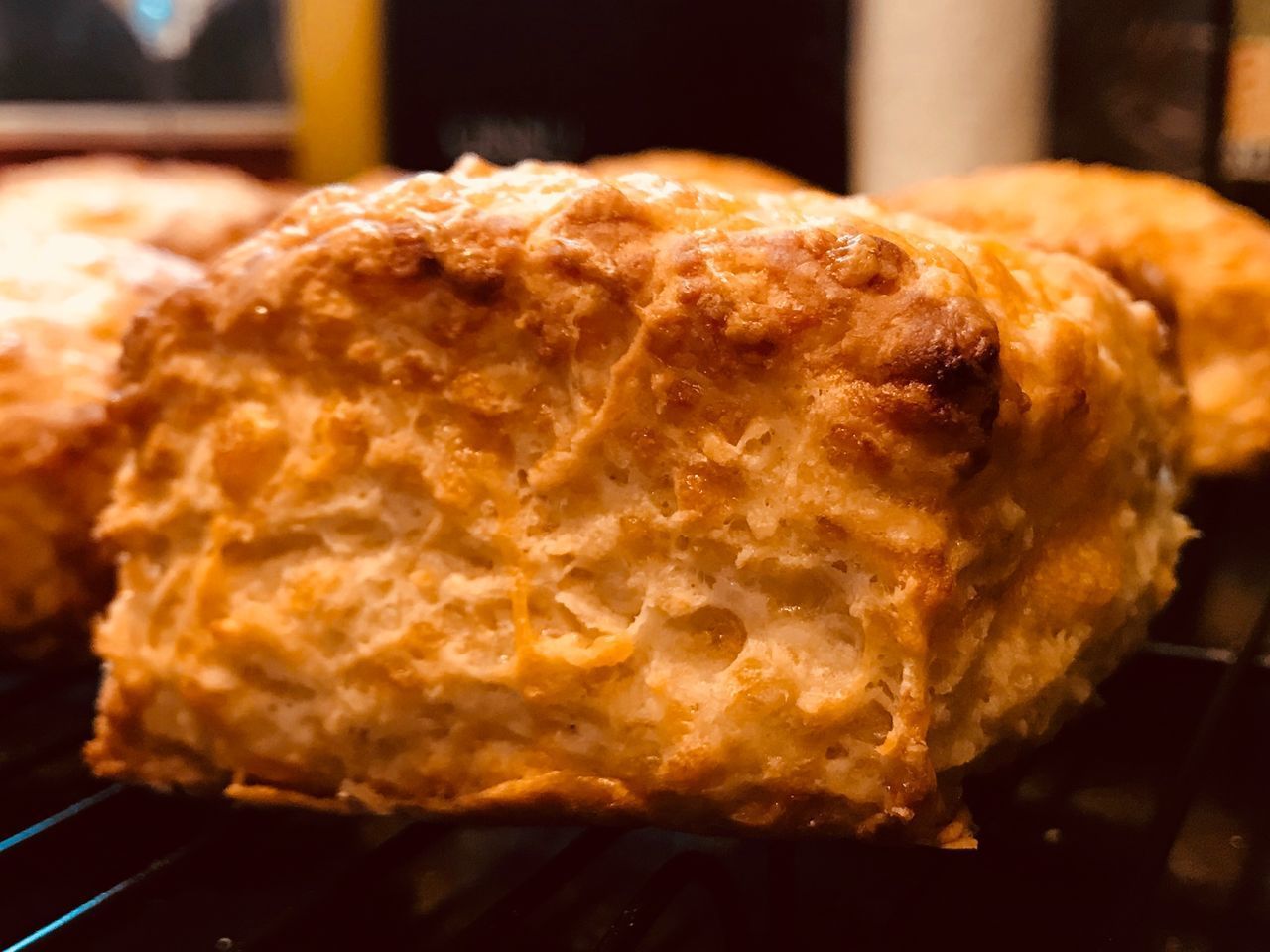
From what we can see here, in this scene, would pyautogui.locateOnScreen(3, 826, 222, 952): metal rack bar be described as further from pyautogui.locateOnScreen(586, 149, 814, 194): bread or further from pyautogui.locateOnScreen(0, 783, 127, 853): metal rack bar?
pyautogui.locateOnScreen(586, 149, 814, 194): bread

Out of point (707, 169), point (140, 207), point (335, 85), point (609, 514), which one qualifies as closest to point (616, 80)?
point (335, 85)

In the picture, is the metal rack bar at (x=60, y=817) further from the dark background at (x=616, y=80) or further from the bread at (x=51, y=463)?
the dark background at (x=616, y=80)

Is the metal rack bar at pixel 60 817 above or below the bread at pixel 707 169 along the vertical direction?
below

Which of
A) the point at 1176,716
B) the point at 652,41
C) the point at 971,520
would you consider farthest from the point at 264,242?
the point at 652,41

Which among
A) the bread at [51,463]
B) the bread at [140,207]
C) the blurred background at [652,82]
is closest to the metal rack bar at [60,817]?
the bread at [51,463]

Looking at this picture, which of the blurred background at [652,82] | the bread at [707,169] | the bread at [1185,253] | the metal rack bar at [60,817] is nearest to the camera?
the metal rack bar at [60,817]
